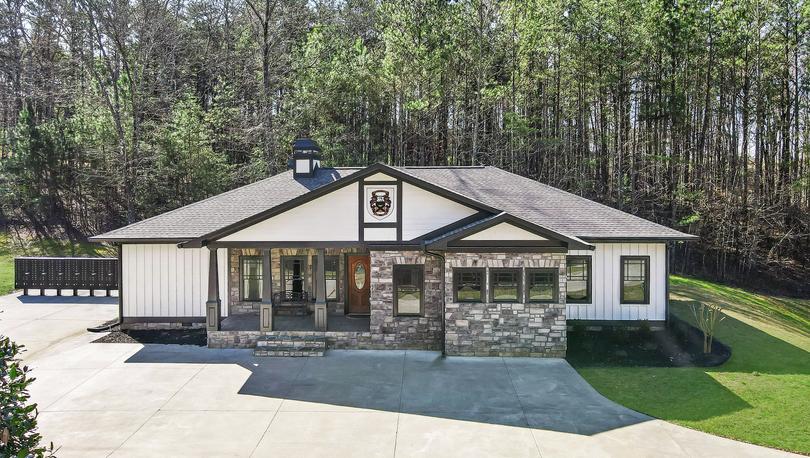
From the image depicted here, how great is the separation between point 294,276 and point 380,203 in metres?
3.99

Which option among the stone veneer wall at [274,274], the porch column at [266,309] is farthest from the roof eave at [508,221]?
the porch column at [266,309]

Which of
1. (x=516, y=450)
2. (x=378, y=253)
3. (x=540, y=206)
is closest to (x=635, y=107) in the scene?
(x=540, y=206)

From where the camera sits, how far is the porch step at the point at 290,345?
11844mm

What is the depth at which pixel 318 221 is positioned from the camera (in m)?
12.6

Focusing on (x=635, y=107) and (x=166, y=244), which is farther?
(x=635, y=107)

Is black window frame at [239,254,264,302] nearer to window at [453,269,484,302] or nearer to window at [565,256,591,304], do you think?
window at [453,269,484,302]

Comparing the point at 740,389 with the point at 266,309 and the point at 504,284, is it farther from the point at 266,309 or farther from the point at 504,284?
the point at 266,309

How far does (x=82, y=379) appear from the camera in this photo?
10133mm

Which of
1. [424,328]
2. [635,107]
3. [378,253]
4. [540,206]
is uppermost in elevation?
[635,107]

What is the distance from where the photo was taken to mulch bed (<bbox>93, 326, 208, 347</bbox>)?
12856 millimetres

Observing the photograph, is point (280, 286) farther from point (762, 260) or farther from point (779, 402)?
point (762, 260)

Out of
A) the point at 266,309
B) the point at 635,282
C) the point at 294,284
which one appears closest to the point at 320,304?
the point at 266,309

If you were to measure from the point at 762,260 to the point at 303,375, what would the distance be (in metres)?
23.2

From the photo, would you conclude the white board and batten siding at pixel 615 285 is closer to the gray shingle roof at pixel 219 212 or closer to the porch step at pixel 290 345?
the porch step at pixel 290 345
